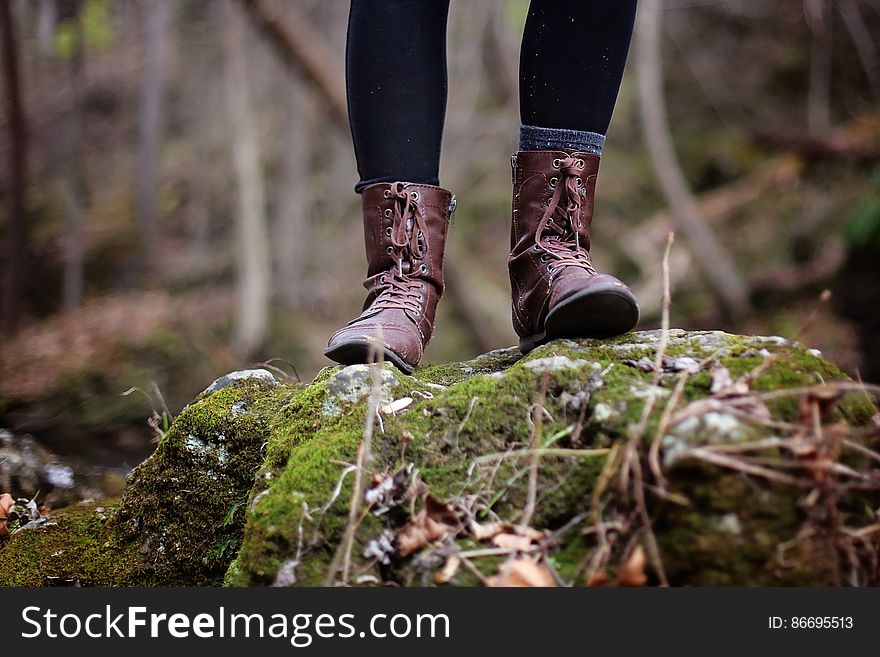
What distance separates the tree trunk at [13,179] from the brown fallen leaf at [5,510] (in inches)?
179

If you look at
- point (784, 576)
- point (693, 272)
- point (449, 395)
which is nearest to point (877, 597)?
point (784, 576)

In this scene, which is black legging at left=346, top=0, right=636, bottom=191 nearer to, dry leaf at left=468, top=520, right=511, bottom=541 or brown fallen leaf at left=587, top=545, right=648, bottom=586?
dry leaf at left=468, top=520, right=511, bottom=541

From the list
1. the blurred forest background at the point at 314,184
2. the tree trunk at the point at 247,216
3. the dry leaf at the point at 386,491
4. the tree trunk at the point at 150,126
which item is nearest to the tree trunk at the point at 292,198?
the blurred forest background at the point at 314,184

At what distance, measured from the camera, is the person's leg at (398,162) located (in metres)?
1.80

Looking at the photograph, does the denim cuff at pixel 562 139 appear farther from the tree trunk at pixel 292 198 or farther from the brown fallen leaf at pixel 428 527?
the tree trunk at pixel 292 198

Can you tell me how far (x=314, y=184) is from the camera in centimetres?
1220

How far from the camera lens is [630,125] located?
1190 cm

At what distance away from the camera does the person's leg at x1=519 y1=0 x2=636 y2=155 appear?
1.75 meters

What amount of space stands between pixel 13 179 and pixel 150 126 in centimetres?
411

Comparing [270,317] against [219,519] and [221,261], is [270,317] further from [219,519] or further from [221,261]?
[219,519]

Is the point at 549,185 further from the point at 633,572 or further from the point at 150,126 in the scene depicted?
the point at 150,126

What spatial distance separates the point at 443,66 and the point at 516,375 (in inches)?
36.3

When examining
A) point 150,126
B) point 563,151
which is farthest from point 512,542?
point 150,126

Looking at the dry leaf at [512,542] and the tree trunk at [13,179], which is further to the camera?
the tree trunk at [13,179]
